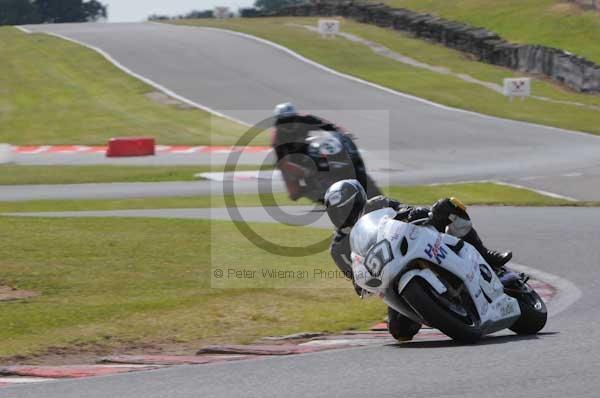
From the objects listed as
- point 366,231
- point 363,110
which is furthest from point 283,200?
point 363,110

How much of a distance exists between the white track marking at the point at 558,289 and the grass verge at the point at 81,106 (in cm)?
1831

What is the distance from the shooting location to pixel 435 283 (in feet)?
24.8

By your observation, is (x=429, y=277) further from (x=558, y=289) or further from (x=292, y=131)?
(x=292, y=131)

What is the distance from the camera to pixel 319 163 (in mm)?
14484

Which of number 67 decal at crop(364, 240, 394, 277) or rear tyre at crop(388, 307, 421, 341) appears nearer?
number 67 decal at crop(364, 240, 394, 277)

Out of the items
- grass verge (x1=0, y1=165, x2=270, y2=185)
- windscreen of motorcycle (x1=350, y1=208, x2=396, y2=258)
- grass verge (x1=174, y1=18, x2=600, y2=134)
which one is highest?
windscreen of motorcycle (x1=350, y1=208, x2=396, y2=258)

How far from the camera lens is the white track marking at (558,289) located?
9.80 metres

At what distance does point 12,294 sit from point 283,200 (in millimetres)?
9723

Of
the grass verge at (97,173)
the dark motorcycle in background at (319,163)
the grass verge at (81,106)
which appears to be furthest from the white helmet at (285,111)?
the grass verge at (81,106)

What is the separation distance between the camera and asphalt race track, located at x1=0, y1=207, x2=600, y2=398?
6.06m

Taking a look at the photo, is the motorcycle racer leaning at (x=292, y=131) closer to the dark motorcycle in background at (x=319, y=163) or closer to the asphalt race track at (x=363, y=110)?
the dark motorcycle in background at (x=319, y=163)

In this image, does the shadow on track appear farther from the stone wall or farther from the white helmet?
the stone wall

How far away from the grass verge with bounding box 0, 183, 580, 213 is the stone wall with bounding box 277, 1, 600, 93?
1634 cm

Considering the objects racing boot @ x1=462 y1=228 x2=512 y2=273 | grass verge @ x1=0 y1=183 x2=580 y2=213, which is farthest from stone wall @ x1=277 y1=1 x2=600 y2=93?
racing boot @ x1=462 y1=228 x2=512 y2=273
